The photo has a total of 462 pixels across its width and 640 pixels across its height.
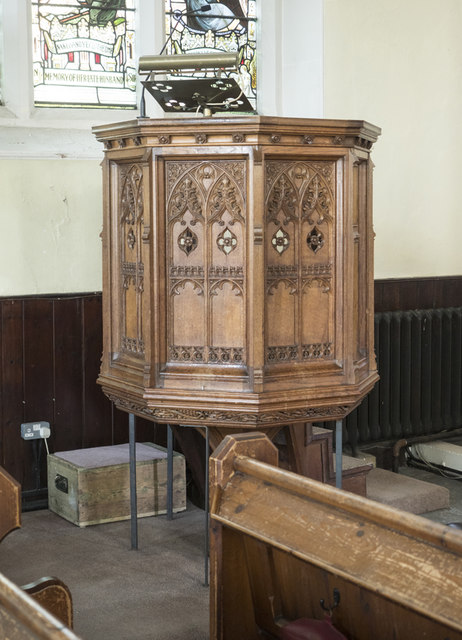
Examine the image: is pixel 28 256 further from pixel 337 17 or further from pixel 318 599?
pixel 318 599

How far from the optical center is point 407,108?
5.73 metres

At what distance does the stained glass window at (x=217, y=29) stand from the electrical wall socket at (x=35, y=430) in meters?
2.24

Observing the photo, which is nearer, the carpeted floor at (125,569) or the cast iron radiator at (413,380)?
the carpeted floor at (125,569)

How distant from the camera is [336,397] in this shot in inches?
149

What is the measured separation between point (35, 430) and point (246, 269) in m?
1.83

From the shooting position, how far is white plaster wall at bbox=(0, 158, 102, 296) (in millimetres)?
4855

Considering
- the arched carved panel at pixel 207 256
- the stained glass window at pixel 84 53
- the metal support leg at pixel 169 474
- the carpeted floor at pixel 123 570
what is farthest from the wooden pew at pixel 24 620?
the stained glass window at pixel 84 53

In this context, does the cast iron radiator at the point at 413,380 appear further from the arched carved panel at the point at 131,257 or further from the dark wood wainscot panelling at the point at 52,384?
the arched carved panel at the point at 131,257

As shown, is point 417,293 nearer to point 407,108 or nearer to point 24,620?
point 407,108

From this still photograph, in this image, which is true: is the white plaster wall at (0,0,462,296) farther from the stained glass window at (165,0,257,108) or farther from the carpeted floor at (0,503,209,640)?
the carpeted floor at (0,503,209,640)

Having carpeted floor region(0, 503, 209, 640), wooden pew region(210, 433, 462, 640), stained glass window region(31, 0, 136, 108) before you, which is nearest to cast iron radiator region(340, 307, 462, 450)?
carpeted floor region(0, 503, 209, 640)

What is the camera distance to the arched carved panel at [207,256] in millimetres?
3709

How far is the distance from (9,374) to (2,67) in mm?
1620

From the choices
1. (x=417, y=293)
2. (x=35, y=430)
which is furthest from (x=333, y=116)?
(x=35, y=430)
